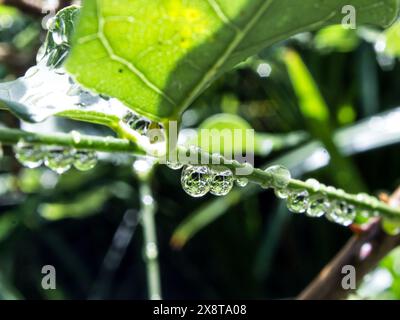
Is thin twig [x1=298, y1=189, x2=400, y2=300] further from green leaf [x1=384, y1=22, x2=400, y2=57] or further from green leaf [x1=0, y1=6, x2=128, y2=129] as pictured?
green leaf [x1=384, y1=22, x2=400, y2=57]

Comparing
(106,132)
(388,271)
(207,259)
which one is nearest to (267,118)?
(207,259)

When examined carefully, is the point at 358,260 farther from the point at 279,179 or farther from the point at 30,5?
the point at 30,5

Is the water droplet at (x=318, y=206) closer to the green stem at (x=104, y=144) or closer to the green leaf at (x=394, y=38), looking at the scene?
the green stem at (x=104, y=144)

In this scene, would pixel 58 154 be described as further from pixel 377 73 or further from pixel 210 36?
pixel 377 73

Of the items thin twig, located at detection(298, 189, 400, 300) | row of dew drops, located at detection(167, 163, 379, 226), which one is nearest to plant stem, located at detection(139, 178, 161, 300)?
thin twig, located at detection(298, 189, 400, 300)

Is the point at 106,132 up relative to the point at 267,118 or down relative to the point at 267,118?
down

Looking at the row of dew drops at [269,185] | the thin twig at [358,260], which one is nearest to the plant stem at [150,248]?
the thin twig at [358,260]
